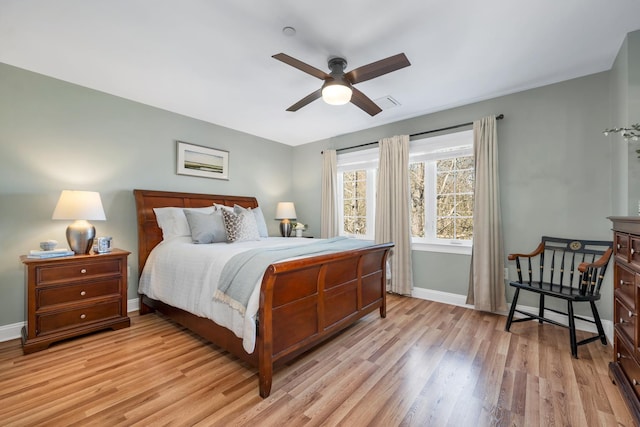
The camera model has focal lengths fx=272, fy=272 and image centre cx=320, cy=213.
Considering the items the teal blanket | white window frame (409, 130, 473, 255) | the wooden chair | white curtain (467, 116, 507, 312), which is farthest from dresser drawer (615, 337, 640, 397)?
the teal blanket

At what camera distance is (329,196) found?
4.62 metres

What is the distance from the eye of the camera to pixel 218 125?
161 inches

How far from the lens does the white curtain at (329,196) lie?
180 inches

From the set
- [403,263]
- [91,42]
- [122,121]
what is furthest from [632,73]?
[122,121]

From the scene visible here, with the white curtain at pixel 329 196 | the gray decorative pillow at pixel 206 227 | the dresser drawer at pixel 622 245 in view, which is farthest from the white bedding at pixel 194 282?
the dresser drawer at pixel 622 245

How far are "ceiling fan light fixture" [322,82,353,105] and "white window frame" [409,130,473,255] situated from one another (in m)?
1.81

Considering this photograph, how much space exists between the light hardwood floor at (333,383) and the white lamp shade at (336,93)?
2.13 metres

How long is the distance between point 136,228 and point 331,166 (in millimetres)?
2911

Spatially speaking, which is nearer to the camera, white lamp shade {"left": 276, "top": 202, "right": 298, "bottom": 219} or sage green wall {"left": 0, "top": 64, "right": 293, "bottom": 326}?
sage green wall {"left": 0, "top": 64, "right": 293, "bottom": 326}

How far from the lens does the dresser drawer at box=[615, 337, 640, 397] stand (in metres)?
1.47

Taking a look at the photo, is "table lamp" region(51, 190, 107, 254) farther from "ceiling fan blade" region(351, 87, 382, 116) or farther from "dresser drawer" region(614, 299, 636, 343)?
"dresser drawer" region(614, 299, 636, 343)

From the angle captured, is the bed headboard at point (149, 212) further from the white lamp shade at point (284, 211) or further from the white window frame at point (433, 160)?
the white window frame at point (433, 160)

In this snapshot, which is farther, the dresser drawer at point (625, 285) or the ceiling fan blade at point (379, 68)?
the ceiling fan blade at point (379, 68)

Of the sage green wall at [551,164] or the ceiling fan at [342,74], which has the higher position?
the ceiling fan at [342,74]
